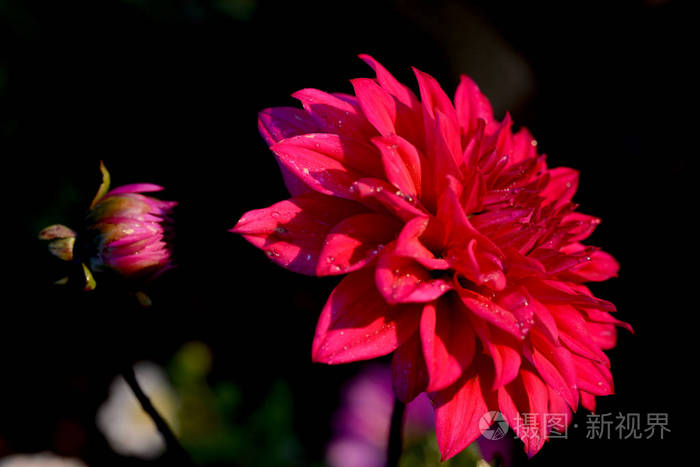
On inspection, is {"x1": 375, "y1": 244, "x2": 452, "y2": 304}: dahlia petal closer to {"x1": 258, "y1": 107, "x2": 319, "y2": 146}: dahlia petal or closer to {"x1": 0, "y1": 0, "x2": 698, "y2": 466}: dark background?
{"x1": 258, "y1": 107, "x2": 319, "y2": 146}: dahlia petal

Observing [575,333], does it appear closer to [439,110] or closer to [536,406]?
[536,406]

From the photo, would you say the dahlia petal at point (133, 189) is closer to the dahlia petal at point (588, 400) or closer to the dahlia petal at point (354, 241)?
the dahlia petal at point (354, 241)

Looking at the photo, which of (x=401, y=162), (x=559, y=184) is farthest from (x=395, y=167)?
(x=559, y=184)

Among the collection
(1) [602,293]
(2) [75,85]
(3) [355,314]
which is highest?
(3) [355,314]

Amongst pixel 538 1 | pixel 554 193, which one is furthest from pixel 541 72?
pixel 554 193

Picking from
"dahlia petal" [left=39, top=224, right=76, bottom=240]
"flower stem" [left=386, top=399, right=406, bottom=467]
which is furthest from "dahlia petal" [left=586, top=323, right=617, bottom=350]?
"dahlia petal" [left=39, top=224, right=76, bottom=240]

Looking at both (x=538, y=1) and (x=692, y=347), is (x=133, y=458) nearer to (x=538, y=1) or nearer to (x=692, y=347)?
(x=692, y=347)
